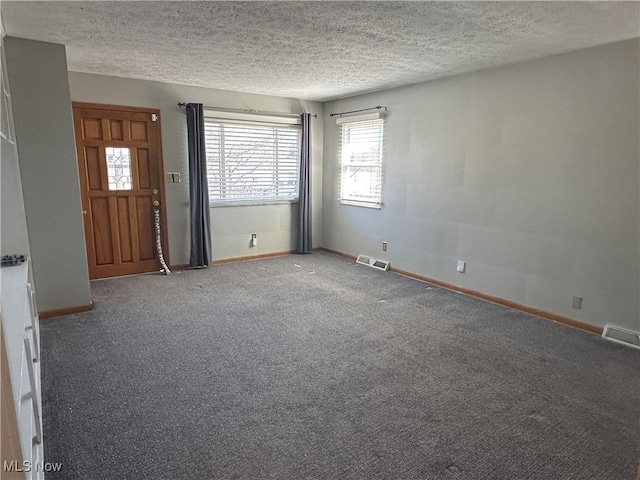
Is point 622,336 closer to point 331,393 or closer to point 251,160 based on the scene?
point 331,393

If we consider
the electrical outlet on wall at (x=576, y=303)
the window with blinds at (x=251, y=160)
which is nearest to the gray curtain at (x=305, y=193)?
the window with blinds at (x=251, y=160)

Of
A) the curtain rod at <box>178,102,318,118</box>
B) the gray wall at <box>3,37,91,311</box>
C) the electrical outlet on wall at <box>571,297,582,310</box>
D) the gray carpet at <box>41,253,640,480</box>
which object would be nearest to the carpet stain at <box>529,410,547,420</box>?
the gray carpet at <box>41,253,640,480</box>

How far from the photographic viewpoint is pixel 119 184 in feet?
15.9

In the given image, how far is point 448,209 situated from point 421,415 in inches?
111

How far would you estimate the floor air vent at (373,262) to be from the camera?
17.9 ft

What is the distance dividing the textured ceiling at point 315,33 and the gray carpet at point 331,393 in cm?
235

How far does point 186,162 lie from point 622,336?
16.5 feet

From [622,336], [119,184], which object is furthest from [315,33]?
[622,336]

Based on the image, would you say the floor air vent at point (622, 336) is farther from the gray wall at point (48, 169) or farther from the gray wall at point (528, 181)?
the gray wall at point (48, 169)

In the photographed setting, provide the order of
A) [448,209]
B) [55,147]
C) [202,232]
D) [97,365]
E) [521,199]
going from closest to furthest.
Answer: [97,365], [55,147], [521,199], [448,209], [202,232]

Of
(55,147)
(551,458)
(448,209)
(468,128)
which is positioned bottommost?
(551,458)

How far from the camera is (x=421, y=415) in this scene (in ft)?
7.39

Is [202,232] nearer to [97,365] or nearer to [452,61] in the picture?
[97,365]

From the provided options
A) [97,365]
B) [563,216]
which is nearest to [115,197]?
[97,365]
